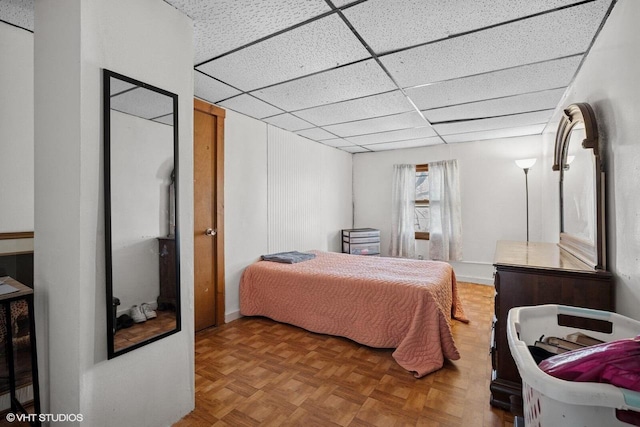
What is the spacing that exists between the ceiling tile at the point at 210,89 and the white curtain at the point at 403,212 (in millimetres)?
3289

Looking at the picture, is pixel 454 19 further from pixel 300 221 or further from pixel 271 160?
pixel 300 221

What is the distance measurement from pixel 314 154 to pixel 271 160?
1.04 meters

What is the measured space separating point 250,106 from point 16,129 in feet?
6.00

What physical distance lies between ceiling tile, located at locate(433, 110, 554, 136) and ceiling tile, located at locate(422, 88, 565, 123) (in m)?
0.18

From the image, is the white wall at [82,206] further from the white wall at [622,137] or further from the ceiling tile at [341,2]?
the white wall at [622,137]

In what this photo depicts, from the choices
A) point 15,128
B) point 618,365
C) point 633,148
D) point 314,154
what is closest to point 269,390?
point 618,365

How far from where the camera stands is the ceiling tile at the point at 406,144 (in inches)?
180

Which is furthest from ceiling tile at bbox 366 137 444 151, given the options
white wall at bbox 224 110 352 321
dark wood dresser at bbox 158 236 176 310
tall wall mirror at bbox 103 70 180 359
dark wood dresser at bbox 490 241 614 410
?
dark wood dresser at bbox 158 236 176 310

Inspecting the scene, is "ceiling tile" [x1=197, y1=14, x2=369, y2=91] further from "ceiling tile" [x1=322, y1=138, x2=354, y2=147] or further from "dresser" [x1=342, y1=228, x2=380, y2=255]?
"dresser" [x1=342, y1=228, x2=380, y2=255]

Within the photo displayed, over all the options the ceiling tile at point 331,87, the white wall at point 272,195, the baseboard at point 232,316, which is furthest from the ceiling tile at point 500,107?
the baseboard at point 232,316

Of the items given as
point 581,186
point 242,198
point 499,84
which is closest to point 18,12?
point 242,198

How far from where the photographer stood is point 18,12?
1.62 meters

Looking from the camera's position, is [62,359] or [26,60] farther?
[26,60]

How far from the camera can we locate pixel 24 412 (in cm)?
151
